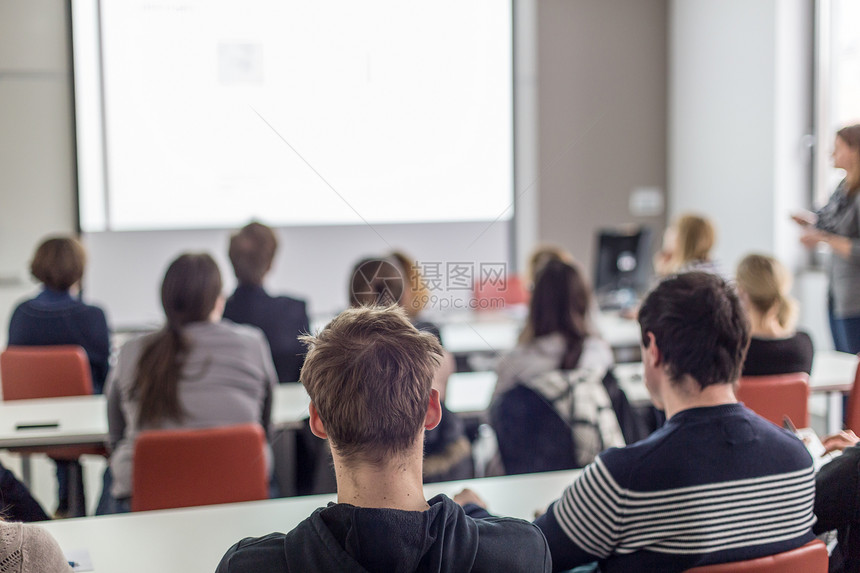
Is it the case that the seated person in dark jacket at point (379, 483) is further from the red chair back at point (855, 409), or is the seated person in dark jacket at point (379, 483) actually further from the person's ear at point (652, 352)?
the red chair back at point (855, 409)

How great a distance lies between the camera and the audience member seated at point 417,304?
1255mm

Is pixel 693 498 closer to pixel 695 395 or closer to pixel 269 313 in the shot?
pixel 695 395

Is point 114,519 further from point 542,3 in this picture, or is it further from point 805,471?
point 542,3

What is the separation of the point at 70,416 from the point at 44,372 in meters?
0.27

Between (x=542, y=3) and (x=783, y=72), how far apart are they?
1.68 m

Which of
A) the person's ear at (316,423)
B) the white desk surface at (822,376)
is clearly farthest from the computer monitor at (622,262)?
the person's ear at (316,423)

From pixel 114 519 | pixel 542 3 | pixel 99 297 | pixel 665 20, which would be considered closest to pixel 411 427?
pixel 114 519

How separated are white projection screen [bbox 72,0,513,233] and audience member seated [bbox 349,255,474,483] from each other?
12 cm

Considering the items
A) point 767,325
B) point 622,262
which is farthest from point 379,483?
point 622,262

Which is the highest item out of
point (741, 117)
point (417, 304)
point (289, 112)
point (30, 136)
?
point (741, 117)

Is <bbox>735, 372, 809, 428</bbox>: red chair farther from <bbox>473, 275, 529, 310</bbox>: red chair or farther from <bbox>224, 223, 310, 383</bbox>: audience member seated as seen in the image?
<bbox>224, 223, 310, 383</bbox>: audience member seated

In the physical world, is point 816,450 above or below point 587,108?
below

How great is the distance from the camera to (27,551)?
109cm

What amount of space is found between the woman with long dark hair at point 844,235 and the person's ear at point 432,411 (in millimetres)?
2882
